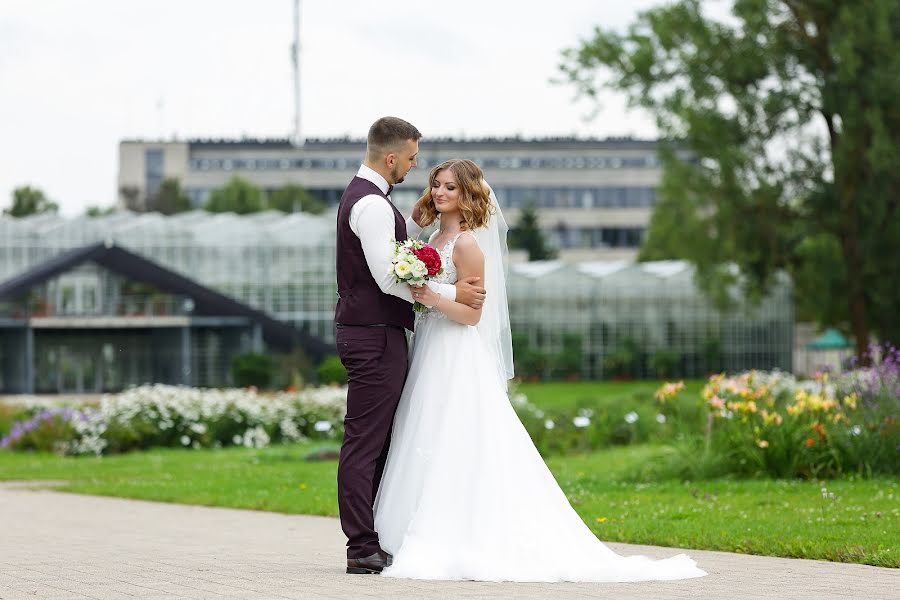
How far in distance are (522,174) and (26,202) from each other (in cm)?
3044

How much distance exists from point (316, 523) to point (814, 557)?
3.95 m

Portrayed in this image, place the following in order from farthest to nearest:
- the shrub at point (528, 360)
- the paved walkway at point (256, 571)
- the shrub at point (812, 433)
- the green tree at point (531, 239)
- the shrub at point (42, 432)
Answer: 1. the green tree at point (531, 239)
2. the shrub at point (528, 360)
3. the shrub at point (42, 432)
4. the shrub at point (812, 433)
5. the paved walkway at point (256, 571)

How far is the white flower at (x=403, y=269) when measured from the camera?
6.94 m

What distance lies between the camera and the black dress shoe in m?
7.00

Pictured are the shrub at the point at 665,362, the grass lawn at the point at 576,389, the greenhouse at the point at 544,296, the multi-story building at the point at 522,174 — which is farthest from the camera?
the multi-story building at the point at 522,174

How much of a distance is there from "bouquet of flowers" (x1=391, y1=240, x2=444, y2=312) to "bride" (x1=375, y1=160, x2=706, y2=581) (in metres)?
0.16

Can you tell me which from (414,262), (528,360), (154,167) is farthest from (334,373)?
(154,167)

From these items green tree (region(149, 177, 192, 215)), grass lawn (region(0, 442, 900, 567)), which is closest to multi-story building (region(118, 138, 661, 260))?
green tree (region(149, 177, 192, 215))

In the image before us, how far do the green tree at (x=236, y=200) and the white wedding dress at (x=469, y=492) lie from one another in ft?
229

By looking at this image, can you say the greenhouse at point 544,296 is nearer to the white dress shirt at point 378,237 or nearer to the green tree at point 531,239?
the green tree at point 531,239

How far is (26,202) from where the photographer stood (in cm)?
8331

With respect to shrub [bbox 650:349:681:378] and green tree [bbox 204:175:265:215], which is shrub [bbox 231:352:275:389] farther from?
green tree [bbox 204:175:265:215]

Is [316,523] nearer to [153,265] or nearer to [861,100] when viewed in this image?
[861,100]

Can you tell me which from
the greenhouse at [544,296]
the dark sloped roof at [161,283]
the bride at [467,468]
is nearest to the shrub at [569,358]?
the greenhouse at [544,296]
